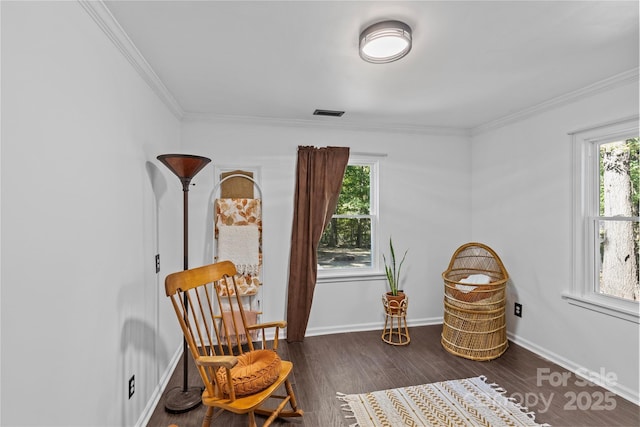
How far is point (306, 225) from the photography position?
3.71 m

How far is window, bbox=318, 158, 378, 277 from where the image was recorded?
4008 millimetres

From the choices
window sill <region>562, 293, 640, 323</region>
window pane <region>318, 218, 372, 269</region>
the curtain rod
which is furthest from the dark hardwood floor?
the curtain rod

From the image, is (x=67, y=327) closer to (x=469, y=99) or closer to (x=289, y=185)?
(x=289, y=185)

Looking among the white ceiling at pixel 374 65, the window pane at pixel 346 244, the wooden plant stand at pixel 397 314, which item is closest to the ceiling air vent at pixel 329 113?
the white ceiling at pixel 374 65

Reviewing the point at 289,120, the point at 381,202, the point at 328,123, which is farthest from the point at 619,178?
the point at 289,120

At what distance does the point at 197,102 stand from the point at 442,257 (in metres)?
3.28

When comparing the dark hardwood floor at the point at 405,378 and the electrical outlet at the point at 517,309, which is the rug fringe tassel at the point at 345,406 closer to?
the dark hardwood floor at the point at 405,378

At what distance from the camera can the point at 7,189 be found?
105 cm

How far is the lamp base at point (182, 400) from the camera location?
2338mm

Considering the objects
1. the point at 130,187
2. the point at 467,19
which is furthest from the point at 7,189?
the point at 467,19

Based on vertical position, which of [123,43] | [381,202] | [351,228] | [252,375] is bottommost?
[252,375]

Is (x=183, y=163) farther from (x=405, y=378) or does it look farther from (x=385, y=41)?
(x=405, y=378)

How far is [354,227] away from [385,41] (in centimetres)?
246

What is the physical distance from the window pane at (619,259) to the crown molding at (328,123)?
75.3 inches
